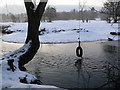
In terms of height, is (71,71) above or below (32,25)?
below

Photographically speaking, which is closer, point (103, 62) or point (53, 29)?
point (103, 62)

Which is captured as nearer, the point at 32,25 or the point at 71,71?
the point at 32,25

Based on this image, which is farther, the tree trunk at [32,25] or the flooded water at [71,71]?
the flooded water at [71,71]

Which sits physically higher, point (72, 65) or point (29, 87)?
point (29, 87)

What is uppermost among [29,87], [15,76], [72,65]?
[29,87]

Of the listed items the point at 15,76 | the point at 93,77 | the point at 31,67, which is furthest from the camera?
the point at 31,67

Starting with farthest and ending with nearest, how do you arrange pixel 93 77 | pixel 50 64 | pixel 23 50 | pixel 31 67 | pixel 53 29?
pixel 53 29
pixel 50 64
pixel 31 67
pixel 93 77
pixel 23 50

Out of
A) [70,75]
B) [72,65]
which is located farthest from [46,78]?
[72,65]

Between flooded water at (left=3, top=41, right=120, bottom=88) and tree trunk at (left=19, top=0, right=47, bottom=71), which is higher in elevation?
tree trunk at (left=19, top=0, right=47, bottom=71)

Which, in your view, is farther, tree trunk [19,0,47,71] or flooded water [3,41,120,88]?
flooded water [3,41,120,88]

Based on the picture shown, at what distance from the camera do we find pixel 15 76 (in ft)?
23.0

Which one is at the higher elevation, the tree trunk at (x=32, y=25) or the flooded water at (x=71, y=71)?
the tree trunk at (x=32, y=25)

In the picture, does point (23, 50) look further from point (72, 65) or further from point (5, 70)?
point (72, 65)

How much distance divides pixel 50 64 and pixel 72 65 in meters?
1.45
